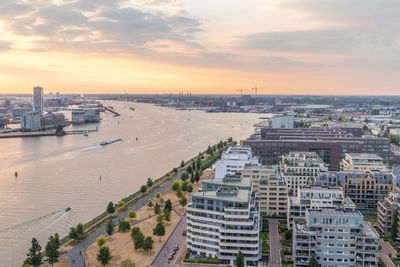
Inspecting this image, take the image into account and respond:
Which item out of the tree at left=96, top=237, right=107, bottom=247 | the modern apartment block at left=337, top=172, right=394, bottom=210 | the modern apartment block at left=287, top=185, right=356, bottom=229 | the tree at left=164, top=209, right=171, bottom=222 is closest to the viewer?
the tree at left=96, top=237, right=107, bottom=247

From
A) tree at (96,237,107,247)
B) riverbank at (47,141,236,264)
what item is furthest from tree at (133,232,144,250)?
riverbank at (47,141,236,264)

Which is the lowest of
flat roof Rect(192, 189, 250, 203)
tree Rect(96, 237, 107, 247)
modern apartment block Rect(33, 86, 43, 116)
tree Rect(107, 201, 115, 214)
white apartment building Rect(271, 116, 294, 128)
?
tree Rect(96, 237, 107, 247)

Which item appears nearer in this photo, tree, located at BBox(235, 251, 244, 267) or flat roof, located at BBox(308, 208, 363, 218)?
tree, located at BBox(235, 251, 244, 267)

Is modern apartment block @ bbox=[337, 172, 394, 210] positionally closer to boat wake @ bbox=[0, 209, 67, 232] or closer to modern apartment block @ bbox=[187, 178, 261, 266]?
modern apartment block @ bbox=[187, 178, 261, 266]

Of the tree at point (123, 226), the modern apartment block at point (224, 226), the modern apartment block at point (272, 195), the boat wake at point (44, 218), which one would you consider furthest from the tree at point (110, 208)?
the modern apartment block at point (272, 195)

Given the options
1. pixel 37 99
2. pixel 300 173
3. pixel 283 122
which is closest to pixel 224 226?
pixel 300 173

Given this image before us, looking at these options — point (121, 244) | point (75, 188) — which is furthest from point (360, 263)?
point (75, 188)

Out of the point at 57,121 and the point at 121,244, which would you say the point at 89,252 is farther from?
the point at 57,121
